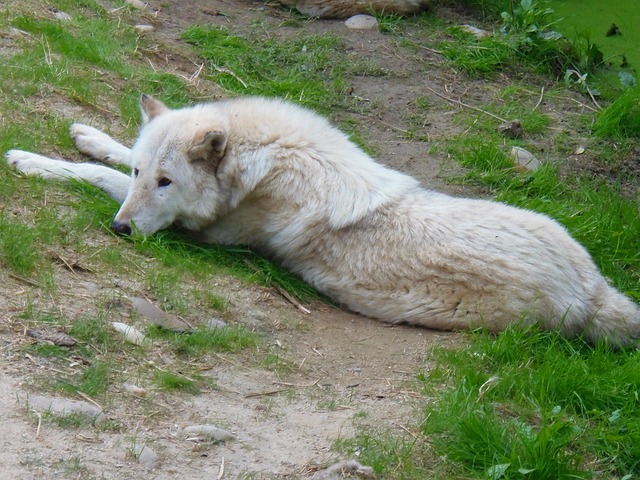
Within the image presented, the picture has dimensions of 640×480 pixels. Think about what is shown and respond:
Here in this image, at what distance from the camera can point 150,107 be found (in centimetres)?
611

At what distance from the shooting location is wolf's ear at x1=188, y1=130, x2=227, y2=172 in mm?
5562

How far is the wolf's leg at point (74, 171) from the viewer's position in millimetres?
5645

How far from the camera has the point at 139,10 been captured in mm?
9016

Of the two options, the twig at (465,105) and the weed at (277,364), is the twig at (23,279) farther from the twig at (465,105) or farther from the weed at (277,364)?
the twig at (465,105)

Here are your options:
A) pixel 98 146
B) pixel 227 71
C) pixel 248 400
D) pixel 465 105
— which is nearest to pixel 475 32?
pixel 465 105

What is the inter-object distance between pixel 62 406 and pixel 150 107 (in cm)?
298

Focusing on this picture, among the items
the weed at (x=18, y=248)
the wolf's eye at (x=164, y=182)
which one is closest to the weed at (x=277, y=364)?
the weed at (x=18, y=248)

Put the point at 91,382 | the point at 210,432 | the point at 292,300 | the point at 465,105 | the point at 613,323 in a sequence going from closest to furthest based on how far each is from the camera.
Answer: the point at 210,432 → the point at 91,382 → the point at 613,323 → the point at 292,300 → the point at 465,105

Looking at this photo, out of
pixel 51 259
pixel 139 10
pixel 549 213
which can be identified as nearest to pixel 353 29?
pixel 139 10

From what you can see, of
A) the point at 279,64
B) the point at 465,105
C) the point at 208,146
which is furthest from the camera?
the point at 279,64

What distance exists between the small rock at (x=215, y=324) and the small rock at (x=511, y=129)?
4283 millimetres

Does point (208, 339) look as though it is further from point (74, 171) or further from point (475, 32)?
point (475, 32)

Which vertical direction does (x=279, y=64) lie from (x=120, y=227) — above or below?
below

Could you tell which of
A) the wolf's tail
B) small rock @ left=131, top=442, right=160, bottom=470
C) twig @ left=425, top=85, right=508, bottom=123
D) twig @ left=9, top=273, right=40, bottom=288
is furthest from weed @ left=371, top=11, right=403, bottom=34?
small rock @ left=131, top=442, right=160, bottom=470
